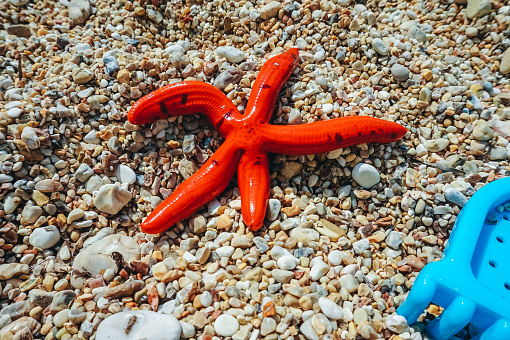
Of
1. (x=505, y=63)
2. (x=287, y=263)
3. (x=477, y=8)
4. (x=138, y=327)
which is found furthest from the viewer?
(x=477, y=8)

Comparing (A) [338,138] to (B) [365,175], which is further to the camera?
(B) [365,175]

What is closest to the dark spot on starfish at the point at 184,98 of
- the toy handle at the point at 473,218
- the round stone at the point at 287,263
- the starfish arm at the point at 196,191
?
the starfish arm at the point at 196,191

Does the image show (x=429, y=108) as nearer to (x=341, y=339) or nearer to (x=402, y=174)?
(x=402, y=174)

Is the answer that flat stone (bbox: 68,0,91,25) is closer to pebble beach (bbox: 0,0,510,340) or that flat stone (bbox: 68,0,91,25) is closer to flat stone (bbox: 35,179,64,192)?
pebble beach (bbox: 0,0,510,340)

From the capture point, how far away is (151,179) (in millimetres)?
3049

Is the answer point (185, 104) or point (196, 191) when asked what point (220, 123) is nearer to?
point (185, 104)

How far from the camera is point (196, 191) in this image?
2.73 meters

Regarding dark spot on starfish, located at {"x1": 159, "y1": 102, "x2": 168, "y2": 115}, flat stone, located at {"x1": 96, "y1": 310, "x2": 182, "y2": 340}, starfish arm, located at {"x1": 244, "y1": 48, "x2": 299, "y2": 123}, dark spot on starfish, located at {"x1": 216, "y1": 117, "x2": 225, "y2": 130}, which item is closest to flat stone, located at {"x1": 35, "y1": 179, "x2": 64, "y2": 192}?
dark spot on starfish, located at {"x1": 159, "y1": 102, "x2": 168, "y2": 115}

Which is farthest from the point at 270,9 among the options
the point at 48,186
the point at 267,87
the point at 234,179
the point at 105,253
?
the point at 105,253

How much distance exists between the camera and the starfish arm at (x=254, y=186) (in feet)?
8.73

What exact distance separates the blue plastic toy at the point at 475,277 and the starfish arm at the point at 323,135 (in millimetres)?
985

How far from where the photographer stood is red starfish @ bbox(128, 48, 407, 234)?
107 inches

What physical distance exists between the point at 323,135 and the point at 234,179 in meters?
0.91

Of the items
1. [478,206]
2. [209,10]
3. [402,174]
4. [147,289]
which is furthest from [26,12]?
[478,206]
